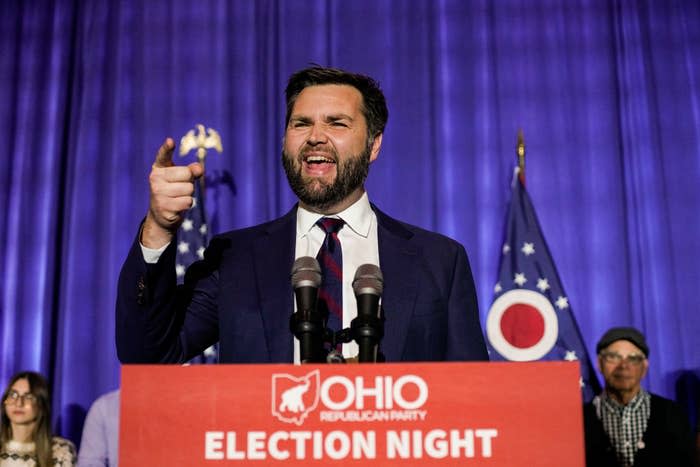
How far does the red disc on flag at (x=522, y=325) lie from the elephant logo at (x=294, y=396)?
3159 mm

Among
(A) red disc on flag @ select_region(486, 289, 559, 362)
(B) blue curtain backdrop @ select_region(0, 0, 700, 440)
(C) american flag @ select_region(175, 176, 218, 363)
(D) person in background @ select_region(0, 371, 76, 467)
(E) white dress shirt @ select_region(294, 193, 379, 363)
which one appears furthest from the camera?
(B) blue curtain backdrop @ select_region(0, 0, 700, 440)

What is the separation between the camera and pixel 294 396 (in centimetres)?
103

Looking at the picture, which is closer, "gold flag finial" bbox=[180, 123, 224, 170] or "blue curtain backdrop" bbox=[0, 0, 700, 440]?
"gold flag finial" bbox=[180, 123, 224, 170]

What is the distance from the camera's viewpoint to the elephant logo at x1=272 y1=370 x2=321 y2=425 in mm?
1020

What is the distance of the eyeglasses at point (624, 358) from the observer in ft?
12.2

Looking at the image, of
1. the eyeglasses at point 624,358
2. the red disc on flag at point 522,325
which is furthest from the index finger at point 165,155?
the red disc on flag at point 522,325

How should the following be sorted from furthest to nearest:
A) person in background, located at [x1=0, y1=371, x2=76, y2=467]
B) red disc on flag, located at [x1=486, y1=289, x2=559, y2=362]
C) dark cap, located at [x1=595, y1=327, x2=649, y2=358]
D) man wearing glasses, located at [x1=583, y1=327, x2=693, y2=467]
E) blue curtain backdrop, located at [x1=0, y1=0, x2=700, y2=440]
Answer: blue curtain backdrop, located at [x1=0, y1=0, x2=700, y2=440]
red disc on flag, located at [x1=486, y1=289, x2=559, y2=362]
person in background, located at [x1=0, y1=371, x2=76, y2=467]
dark cap, located at [x1=595, y1=327, x2=649, y2=358]
man wearing glasses, located at [x1=583, y1=327, x2=693, y2=467]

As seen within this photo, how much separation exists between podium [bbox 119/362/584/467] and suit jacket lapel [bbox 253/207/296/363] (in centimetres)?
48

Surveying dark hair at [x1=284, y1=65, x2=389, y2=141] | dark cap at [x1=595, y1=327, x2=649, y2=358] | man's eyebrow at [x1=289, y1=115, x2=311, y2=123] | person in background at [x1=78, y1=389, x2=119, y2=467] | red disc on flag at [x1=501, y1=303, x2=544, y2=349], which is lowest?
person in background at [x1=78, y1=389, x2=119, y2=467]

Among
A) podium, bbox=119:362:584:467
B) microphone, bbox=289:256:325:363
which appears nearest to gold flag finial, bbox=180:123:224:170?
microphone, bbox=289:256:325:363

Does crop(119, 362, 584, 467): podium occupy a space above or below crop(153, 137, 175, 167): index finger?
below

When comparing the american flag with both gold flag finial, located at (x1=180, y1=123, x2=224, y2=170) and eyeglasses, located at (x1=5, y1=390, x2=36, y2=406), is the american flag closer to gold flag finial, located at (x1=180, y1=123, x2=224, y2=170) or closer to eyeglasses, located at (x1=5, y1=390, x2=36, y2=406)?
gold flag finial, located at (x1=180, y1=123, x2=224, y2=170)

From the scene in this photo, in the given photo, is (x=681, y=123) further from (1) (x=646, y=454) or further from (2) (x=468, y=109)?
(1) (x=646, y=454)

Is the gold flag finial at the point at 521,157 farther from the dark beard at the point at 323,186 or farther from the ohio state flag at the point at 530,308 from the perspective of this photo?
the dark beard at the point at 323,186
